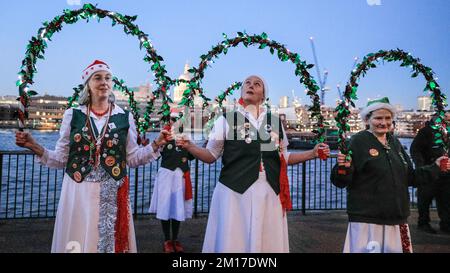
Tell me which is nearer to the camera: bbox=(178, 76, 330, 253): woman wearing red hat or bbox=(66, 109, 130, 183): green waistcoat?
bbox=(66, 109, 130, 183): green waistcoat

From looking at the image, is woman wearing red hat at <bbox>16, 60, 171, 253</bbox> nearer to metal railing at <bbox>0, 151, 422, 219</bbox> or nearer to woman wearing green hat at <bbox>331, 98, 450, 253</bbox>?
metal railing at <bbox>0, 151, 422, 219</bbox>

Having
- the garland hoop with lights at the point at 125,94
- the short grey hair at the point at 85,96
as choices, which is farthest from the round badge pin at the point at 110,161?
the garland hoop with lights at the point at 125,94

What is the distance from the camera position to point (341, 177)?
3.70m

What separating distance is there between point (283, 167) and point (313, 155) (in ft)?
1.13

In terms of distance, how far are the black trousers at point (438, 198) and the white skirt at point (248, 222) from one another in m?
4.31

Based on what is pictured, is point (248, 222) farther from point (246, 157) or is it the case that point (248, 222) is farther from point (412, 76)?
point (412, 76)

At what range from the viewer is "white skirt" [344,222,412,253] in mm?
3658

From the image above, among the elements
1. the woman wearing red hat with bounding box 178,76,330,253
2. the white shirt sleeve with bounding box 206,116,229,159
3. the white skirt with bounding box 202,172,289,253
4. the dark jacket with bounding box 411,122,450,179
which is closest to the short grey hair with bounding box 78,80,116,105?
the woman wearing red hat with bounding box 178,76,330,253

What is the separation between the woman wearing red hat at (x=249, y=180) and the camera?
3.45 metres

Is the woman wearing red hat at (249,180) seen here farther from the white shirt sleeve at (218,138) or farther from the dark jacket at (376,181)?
the dark jacket at (376,181)

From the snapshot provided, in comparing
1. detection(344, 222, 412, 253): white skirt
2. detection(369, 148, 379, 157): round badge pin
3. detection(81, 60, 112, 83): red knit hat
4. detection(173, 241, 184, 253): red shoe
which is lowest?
detection(173, 241, 184, 253): red shoe
